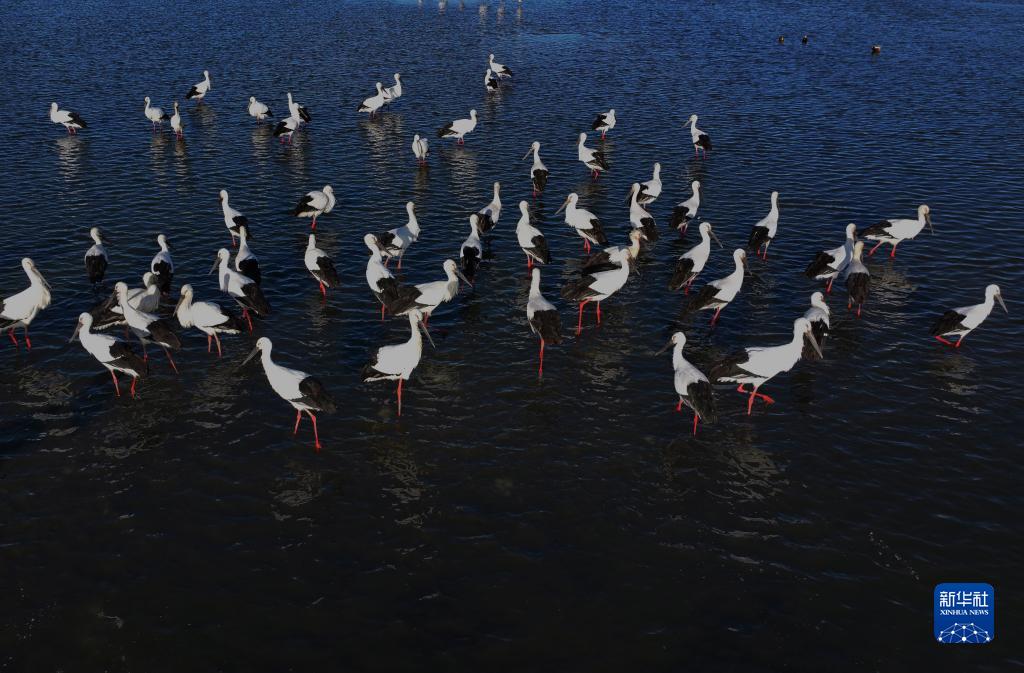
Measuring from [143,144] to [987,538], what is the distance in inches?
1558

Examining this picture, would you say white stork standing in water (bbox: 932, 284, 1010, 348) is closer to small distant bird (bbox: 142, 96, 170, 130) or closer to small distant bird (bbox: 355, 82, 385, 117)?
small distant bird (bbox: 355, 82, 385, 117)

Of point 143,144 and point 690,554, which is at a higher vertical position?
point 143,144

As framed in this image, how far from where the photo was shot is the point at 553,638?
42.2 ft

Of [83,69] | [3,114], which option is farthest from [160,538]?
[83,69]

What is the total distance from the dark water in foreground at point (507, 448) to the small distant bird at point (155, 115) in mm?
1722

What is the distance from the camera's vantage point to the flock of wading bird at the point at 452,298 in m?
18.8

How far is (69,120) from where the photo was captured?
1547 inches

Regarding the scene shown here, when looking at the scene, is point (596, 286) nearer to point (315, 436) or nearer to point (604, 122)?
point (315, 436)

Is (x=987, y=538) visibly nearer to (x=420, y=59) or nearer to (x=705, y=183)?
Answer: (x=705, y=183)

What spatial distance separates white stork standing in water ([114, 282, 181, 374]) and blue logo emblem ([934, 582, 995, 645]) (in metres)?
18.3

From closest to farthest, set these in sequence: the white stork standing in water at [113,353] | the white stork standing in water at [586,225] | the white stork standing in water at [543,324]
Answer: the white stork standing in water at [113,353], the white stork standing in water at [543,324], the white stork standing in water at [586,225]

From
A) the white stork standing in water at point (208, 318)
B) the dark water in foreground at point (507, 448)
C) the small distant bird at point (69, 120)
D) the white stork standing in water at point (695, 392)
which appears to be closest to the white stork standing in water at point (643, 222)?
the dark water in foreground at point (507, 448)

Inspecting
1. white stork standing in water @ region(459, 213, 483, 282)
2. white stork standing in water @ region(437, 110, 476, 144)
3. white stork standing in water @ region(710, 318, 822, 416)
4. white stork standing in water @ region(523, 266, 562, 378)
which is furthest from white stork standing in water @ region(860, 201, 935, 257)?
white stork standing in water @ region(437, 110, 476, 144)

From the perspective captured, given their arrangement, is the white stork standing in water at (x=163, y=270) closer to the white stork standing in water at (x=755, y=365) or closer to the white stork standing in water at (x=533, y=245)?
the white stork standing in water at (x=533, y=245)
